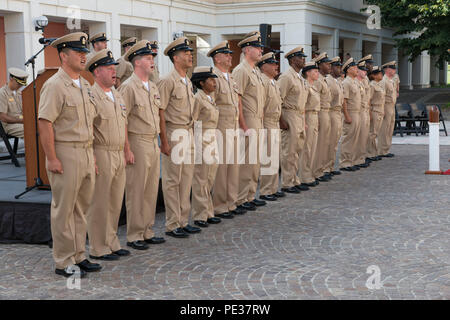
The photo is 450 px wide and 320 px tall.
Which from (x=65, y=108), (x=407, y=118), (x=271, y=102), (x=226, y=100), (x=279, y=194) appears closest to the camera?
(x=65, y=108)

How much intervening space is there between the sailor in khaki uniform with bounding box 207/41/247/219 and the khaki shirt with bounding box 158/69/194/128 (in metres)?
0.96

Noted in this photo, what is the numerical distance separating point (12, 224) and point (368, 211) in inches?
168

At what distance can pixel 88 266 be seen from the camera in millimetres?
5672

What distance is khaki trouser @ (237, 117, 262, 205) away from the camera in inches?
344

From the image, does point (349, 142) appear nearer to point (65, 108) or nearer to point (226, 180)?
point (226, 180)

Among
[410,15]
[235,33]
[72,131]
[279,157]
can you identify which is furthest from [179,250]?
[410,15]

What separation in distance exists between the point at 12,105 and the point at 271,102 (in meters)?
4.11

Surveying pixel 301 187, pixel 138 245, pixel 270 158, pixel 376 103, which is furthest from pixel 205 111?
pixel 376 103

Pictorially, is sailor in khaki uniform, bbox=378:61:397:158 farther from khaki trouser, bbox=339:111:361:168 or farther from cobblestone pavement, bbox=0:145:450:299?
cobblestone pavement, bbox=0:145:450:299

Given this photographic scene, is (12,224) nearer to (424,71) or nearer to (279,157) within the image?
(279,157)

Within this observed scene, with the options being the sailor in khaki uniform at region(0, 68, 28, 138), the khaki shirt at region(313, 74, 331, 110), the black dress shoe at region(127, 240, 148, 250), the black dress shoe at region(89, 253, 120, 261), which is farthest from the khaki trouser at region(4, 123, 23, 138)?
the black dress shoe at region(89, 253, 120, 261)

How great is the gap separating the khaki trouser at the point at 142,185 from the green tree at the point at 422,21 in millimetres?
23925

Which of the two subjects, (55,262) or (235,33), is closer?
(55,262)

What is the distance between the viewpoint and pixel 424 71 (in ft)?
159
